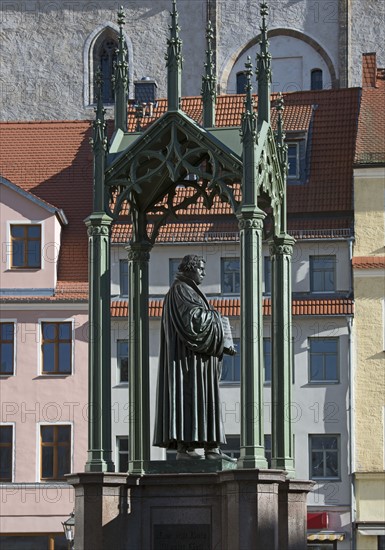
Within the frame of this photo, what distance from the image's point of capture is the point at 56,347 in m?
A: 45.4

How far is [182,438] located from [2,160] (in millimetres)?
32236

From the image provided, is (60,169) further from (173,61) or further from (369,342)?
(173,61)

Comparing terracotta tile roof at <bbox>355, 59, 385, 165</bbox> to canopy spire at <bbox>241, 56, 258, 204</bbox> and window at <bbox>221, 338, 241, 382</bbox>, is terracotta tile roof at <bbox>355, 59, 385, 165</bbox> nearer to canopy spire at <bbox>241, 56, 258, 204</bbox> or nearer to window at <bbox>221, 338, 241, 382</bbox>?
window at <bbox>221, 338, 241, 382</bbox>

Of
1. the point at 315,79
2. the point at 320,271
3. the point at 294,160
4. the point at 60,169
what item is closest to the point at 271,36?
the point at 315,79

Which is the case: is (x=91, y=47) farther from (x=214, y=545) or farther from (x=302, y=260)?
(x=214, y=545)

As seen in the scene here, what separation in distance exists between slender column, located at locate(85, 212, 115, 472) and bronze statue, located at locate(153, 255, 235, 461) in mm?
571

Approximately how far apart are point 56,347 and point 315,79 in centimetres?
1852

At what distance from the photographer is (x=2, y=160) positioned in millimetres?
50188

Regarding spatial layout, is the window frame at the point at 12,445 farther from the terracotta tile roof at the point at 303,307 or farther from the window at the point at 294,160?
the window at the point at 294,160

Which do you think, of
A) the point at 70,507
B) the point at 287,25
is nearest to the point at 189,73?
the point at 287,25

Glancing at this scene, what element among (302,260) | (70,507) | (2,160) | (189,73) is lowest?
(70,507)

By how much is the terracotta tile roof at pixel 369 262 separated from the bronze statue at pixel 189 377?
26163 millimetres

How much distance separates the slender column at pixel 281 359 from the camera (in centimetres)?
1941

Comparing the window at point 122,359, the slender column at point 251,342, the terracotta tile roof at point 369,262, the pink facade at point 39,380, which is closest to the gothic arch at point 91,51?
the pink facade at point 39,380
